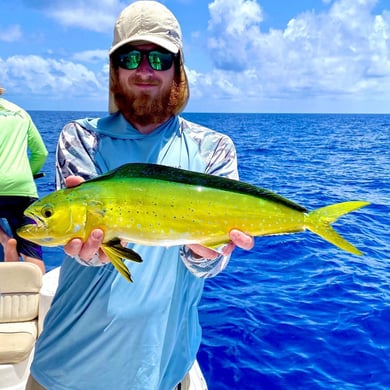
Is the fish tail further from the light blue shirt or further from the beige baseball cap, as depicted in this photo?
the beige baseball cap

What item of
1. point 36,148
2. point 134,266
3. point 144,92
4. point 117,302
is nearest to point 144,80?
point 144,92

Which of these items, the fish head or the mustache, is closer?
the fish head

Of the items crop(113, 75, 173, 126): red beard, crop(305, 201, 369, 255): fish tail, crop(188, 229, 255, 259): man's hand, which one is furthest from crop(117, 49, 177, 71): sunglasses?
crop(305, 201, 369, 255): fish tail

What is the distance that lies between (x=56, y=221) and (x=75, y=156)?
42 cm

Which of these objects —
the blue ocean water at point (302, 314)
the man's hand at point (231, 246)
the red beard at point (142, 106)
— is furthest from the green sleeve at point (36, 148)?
the man's hand at point (231, 246)

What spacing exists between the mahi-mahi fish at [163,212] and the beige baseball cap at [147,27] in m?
0.64

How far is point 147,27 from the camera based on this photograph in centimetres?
217

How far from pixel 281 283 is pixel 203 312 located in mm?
1570

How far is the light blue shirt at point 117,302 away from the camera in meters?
2.13

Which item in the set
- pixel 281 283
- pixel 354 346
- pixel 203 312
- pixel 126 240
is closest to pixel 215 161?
pixel 126 240

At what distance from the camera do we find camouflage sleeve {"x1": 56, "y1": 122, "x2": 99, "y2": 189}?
7.07 ft

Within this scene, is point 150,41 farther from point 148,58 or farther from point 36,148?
point 36,148

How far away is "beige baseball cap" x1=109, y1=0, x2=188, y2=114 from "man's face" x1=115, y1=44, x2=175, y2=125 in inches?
2.2

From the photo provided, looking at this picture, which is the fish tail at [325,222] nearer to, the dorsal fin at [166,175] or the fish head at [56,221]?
the dorsal fin at [166,175]
